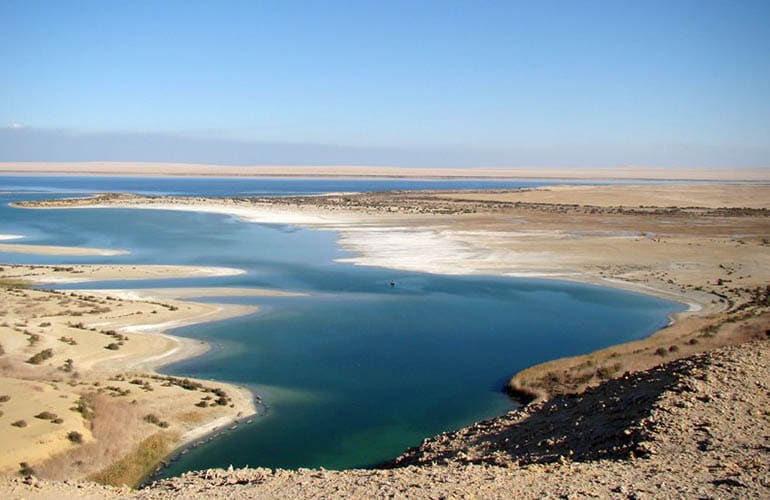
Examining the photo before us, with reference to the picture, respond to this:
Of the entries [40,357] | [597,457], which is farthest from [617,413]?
[40,357]

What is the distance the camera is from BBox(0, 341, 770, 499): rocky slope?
9258 mm

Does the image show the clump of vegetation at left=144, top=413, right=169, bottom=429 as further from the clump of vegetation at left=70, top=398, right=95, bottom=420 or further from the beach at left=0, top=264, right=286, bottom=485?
the clump of vegetation at left=70, top=398, right=95, bottom=420

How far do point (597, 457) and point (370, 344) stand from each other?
1181cm

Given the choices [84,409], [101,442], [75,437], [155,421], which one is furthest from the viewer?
[155,421]

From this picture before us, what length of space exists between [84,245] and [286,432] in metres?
34.7

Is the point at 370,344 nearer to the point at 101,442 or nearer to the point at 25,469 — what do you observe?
the point at 101,442

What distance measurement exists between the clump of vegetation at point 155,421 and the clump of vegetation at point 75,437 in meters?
1.48

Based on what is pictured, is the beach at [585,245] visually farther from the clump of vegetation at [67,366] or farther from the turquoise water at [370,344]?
the clump of vegetation at [67,366]

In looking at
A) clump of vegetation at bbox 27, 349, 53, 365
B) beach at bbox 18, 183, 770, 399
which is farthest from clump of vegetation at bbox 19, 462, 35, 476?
beach at bbox 18, 183, 770, 399

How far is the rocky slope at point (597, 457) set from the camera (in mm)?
9258

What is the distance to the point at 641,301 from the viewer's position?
2880cm

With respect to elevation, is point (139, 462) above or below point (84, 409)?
below

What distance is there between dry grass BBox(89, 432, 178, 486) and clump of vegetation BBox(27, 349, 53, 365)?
551 cm

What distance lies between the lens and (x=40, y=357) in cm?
1833
